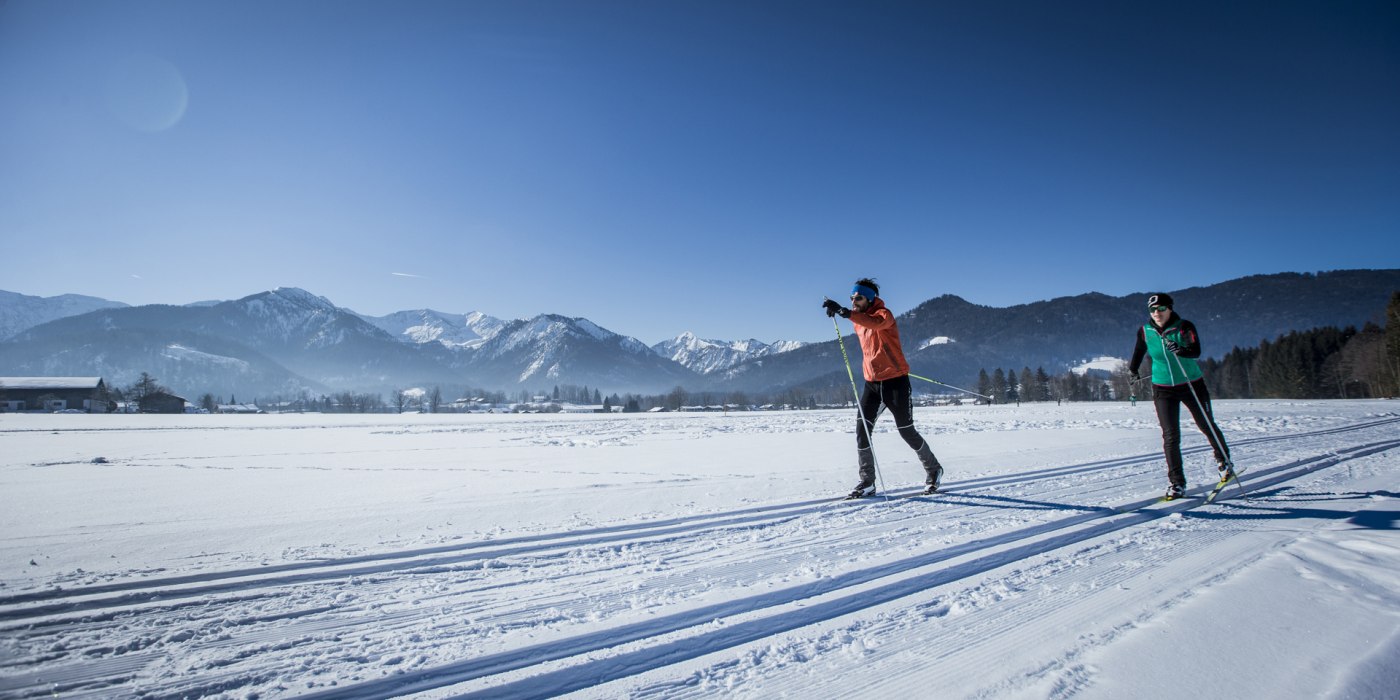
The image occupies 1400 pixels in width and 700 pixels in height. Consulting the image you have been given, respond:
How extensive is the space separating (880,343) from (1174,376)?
2.79m

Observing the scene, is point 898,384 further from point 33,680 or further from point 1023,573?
point 33,680

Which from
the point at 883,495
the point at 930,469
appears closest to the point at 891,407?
the point at 930,469

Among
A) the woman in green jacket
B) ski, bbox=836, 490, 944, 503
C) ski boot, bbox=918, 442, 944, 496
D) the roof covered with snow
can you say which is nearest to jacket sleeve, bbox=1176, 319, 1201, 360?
the woman in green jacket

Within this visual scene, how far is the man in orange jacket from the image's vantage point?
4.97 metres

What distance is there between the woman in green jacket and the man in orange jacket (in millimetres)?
2091

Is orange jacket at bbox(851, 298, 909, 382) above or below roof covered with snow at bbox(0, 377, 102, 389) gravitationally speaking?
below

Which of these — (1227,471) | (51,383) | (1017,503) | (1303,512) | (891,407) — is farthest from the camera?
(51,383)

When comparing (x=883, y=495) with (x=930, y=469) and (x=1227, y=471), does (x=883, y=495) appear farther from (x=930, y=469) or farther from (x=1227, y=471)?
(x=1227, y=471)

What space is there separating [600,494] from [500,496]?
1.05 m

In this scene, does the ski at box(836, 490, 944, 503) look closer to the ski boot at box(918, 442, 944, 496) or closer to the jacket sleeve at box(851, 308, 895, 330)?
the ski boot at box(918, 442, 944, 496)

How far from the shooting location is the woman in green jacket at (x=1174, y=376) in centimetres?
470

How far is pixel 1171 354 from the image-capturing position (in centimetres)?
488

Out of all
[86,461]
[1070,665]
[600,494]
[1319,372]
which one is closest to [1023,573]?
[1070,665]

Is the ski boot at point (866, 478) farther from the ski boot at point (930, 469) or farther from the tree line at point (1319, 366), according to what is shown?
the tree line at point (1319, 366)
